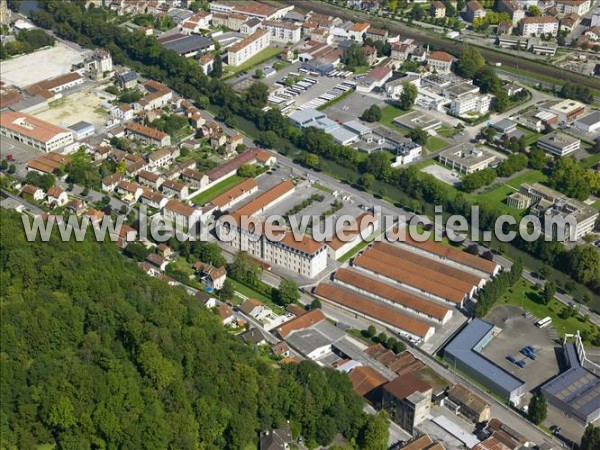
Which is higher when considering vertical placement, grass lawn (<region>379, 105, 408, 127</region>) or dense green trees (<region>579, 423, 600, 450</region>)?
dense green trees (<region>579, 423, 600, 450</region>)

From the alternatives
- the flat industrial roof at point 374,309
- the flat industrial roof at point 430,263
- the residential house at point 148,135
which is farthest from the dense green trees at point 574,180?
the residential house at point 148,135

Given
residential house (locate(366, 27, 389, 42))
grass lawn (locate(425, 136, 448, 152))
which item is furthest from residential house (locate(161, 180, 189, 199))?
residential house (locate(366, 27, 389, 42))

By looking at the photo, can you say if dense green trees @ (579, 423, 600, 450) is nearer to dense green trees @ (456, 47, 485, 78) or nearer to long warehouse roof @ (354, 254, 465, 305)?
long warehouse roof @ (354, 254, 465, 305)

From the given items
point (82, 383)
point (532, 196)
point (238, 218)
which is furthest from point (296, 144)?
point (82, 383)

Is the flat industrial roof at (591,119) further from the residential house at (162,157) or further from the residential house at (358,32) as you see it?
the residential house at (162,157)

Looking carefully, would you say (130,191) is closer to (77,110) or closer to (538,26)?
(77,110)

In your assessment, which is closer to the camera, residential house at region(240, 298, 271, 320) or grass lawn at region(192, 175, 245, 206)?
residential house at region(240, 298, 271, 320)

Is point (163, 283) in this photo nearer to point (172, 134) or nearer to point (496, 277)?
point (496, 277)
